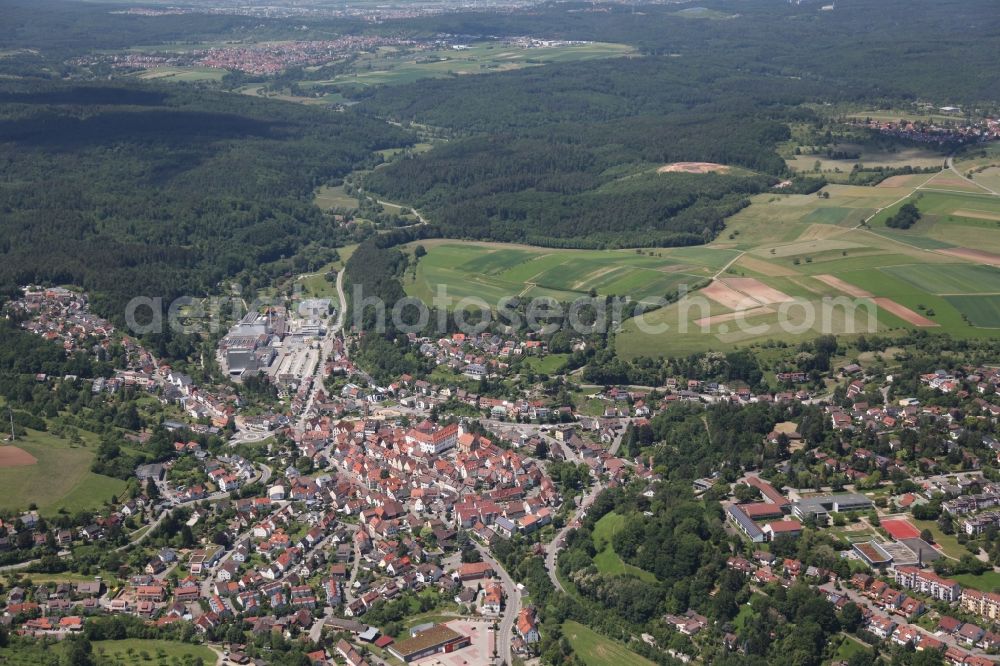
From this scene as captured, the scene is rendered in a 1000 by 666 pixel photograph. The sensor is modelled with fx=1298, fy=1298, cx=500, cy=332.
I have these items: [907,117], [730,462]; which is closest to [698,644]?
[730,462]

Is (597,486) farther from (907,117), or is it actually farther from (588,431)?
(907,117)

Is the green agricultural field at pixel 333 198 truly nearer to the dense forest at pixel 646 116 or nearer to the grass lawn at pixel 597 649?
the dense forest at pixel 646 116

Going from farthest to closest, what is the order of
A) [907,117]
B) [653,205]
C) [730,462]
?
[907,117] → [653,205] → [730,462]

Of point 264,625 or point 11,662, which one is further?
point 264,625

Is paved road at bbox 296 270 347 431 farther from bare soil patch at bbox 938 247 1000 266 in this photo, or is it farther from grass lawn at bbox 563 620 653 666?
bare soil patch at bbox 938 247 1000 266

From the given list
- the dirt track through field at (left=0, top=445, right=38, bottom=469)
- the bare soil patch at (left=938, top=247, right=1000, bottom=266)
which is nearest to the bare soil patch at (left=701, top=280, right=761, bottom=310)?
the bare soil patch at (left=938, top=247, right=1000, bottom=266)

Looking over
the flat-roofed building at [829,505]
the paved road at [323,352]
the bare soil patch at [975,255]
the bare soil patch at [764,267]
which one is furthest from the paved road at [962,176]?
the flat-roofed building at [829,505]

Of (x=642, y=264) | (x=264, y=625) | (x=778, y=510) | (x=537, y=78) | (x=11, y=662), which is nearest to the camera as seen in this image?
(x=11, y=662)
